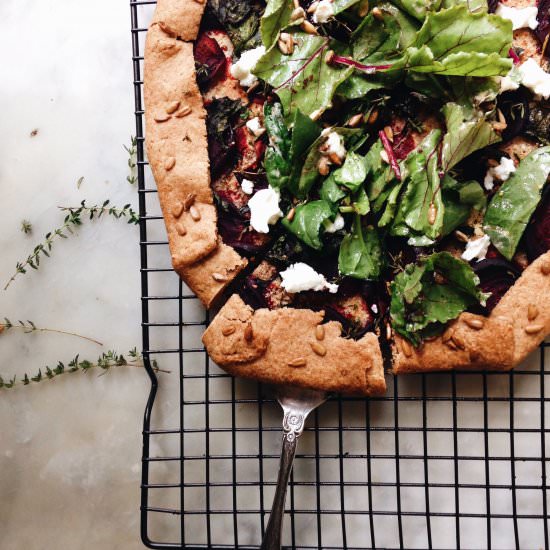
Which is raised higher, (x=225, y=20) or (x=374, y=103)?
(x=225, y=20)

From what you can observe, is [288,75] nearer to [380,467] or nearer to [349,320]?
[349,320]

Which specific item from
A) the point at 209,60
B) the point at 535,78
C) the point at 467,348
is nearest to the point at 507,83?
the point at 535,78

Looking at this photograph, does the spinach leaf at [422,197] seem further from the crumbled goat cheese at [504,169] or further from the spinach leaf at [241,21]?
the spinach leaf at [241,21]

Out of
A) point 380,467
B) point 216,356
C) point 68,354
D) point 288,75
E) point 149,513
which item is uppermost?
point 288,75

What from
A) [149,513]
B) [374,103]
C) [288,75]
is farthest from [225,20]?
[149,513]

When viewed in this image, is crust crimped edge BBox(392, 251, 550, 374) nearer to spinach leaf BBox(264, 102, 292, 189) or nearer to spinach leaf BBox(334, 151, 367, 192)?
spinach leaf BBox(334, 151, 367, 192)

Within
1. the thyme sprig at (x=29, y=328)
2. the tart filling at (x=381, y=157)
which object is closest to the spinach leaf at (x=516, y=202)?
the tart filling at (x=381, y=157)
